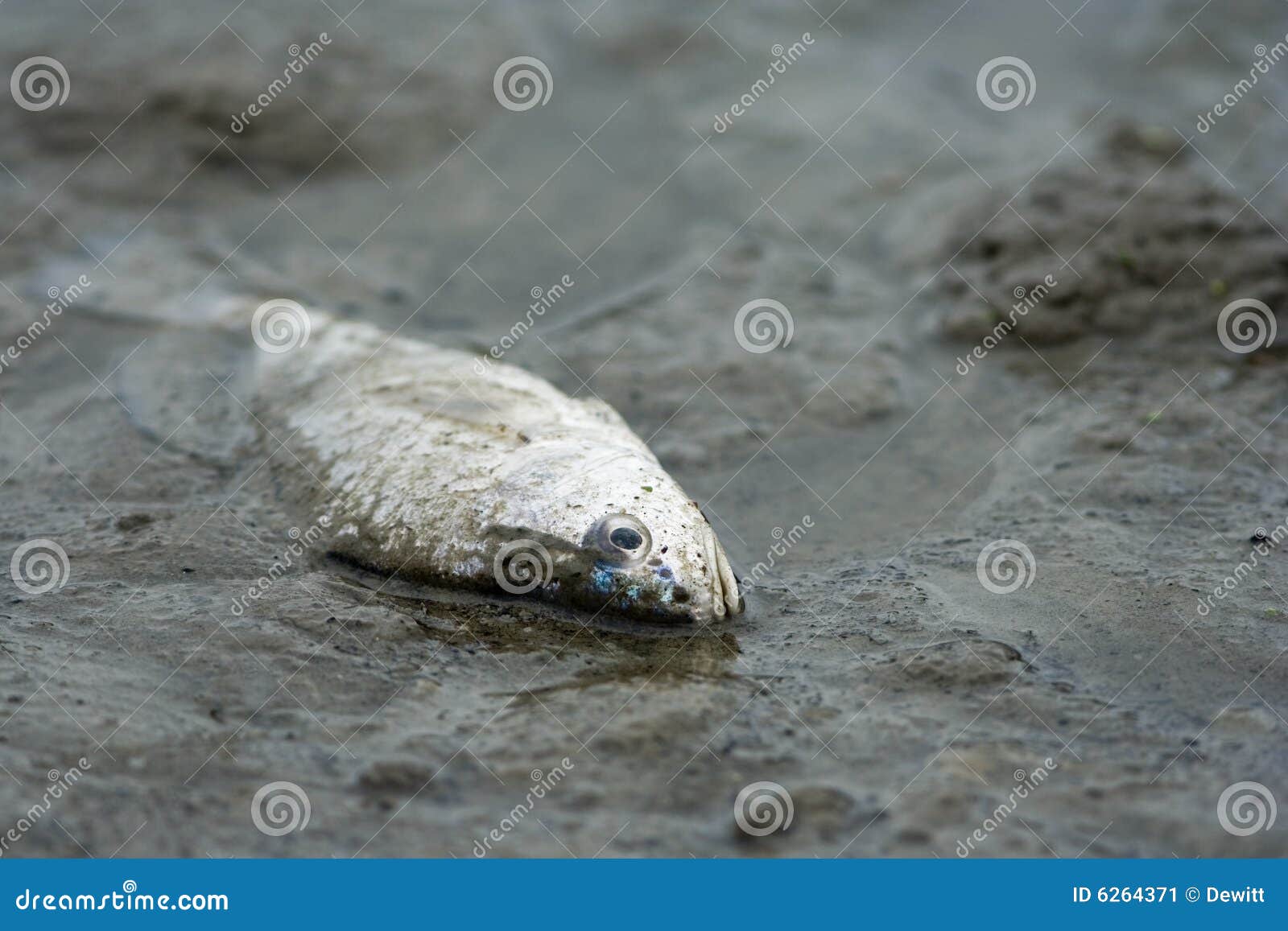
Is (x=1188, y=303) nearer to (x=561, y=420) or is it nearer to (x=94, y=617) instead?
(x=561, y=420)

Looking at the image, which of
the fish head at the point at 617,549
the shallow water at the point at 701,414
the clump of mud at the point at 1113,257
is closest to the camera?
the shallow water at the point at 701,414

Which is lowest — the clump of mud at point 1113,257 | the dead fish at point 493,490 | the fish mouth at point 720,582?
the dead fish at point 493,490

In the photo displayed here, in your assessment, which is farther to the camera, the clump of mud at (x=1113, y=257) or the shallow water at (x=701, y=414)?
the clump of mud at (x=1113, y=257)

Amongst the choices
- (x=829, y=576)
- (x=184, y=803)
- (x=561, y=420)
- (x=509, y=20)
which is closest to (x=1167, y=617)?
(x=829, y=576)

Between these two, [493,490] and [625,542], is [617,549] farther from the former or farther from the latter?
[493,490]

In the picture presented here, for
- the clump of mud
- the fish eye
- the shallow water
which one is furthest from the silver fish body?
the clump of mud

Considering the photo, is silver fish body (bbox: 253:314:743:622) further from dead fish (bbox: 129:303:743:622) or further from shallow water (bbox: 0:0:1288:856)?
shallow water (bbox: 0:0:1288:856)

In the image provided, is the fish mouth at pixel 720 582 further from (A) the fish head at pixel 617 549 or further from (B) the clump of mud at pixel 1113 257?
(B) the clump of mud at pixel 1113 257

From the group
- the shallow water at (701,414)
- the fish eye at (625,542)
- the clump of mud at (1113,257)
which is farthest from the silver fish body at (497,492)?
the clump of mud at (1113,257)
